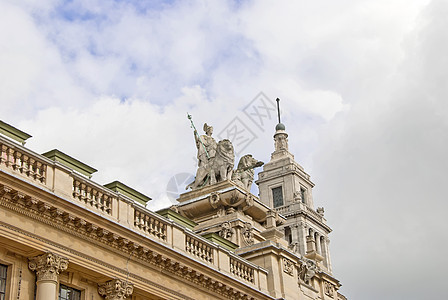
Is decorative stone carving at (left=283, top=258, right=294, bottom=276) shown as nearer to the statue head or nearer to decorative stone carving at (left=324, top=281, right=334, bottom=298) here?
decorative stone carving at (left=324, top=281, right=334, bottom=298)

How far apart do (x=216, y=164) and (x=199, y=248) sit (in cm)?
1631

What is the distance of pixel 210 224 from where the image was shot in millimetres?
47469

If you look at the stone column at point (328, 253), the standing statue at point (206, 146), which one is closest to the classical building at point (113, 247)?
the standing statue at point (206, 146)

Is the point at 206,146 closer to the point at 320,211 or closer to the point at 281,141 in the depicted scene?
the point at 281,141

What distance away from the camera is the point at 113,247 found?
29.5 meters

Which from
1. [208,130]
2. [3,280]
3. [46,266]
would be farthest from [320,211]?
[3,280]

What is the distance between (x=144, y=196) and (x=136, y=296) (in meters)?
5.28

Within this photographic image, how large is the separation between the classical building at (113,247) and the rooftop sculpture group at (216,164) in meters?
3.15

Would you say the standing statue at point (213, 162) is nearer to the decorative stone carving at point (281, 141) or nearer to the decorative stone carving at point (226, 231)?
the decorative stone carving at point (226, 231)

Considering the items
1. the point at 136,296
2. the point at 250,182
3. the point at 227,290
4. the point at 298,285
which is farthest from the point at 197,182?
the point at 136,296

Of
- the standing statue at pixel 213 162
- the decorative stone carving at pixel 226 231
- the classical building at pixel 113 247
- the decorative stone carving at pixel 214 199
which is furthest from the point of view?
the standing statue at pixel 213 162

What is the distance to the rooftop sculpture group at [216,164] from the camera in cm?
5031

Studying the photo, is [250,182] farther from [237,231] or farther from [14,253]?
[14,253]

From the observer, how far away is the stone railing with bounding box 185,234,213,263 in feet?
112
